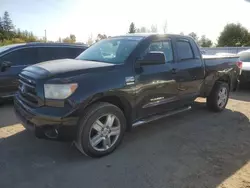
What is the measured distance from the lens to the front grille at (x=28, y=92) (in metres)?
3.36

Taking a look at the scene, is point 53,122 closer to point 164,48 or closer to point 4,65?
point 164,48

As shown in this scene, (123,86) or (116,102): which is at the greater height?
(123,86)

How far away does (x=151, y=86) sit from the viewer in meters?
4.05

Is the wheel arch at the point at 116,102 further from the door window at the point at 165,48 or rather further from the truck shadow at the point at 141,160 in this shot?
the door window at the point at 165,48

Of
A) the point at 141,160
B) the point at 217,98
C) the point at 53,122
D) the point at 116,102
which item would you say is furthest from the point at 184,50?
the point at 53,122

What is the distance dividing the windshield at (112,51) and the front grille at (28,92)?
1178mm

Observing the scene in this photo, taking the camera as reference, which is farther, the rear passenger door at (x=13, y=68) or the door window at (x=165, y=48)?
the rear passenger door at (x=13, y=68)

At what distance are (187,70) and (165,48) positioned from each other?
702 mm

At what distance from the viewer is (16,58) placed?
633cm

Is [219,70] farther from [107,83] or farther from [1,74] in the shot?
[1,74]

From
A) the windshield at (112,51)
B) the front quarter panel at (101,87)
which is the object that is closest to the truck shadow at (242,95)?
the windshield at (112,51)

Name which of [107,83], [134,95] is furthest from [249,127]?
[107,83]

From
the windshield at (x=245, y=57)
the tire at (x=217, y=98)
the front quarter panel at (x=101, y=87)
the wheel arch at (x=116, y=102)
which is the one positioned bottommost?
the tire at (x=217, y=98)

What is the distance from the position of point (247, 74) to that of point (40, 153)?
753 cm
